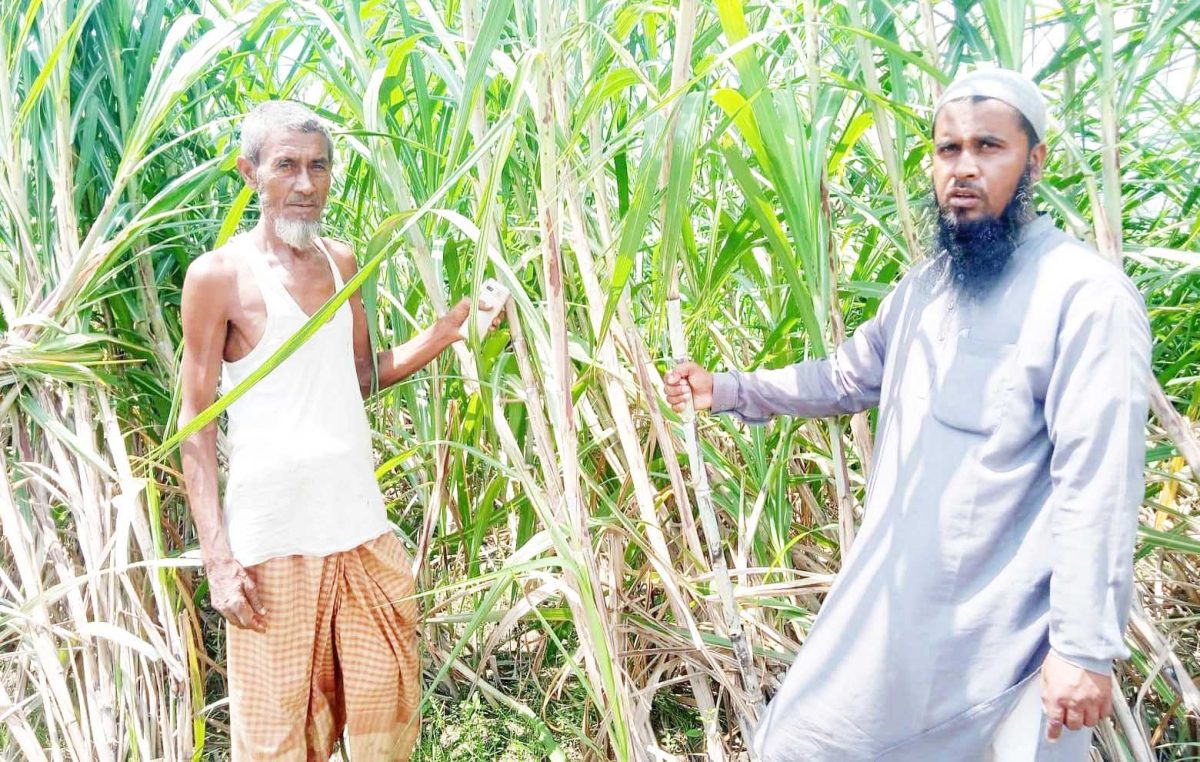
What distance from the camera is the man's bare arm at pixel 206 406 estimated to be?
1329 mm

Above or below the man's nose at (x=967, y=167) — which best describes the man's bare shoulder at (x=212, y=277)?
below

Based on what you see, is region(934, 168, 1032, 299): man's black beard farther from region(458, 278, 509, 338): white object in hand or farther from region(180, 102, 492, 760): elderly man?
region(180, 102, 492, 760): elderly man

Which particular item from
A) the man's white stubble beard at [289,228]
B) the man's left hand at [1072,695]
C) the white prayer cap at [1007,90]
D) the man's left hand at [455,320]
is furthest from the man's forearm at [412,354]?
the man's left hand at [1072,695]

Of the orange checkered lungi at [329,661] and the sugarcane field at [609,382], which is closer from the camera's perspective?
the sugarcane field at [609,382]

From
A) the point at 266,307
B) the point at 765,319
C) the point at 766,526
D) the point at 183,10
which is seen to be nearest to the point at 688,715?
the point at 766,526

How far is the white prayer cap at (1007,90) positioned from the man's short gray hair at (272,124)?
2.75 feet

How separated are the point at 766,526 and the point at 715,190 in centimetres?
55

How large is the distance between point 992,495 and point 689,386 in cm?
39

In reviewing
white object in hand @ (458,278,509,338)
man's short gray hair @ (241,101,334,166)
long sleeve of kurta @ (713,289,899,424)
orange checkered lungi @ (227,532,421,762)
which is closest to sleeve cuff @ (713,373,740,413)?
long sleeve of kurta @ (713,289,899,424)

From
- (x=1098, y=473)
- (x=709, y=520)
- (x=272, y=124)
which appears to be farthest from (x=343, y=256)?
(x=1098, y=473)

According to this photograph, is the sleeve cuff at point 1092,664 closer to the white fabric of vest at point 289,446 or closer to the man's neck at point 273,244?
the white fabric of vest at point 289,446

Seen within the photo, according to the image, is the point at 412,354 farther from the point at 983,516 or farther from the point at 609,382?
the point at 983,516

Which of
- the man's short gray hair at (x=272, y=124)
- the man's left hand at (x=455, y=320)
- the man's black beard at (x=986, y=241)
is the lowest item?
the man's left hand at (x=455, y=320)

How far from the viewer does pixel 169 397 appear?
5.71 feet
